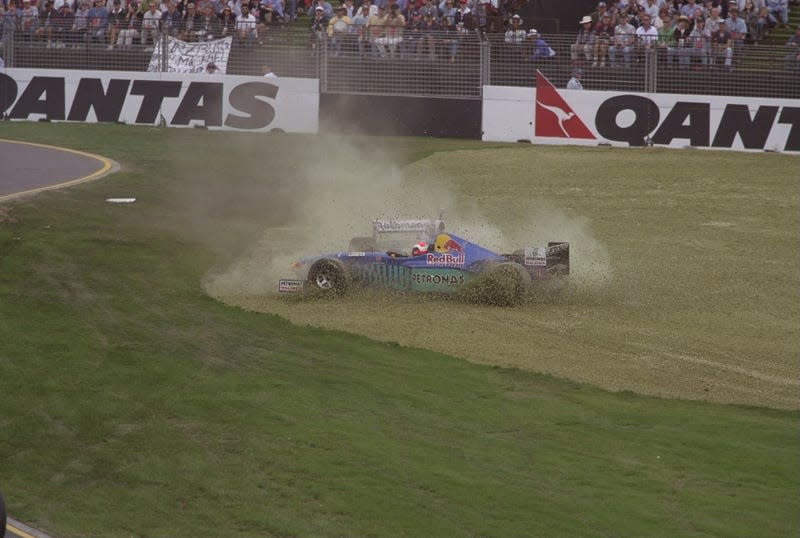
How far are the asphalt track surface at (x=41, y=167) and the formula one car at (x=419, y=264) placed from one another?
763cm

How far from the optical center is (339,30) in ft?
107

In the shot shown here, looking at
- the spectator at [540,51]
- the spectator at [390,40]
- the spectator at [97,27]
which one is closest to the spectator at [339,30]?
the spectator at [390,40]

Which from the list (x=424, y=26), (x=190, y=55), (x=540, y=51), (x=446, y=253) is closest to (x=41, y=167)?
(x=190, y=55)

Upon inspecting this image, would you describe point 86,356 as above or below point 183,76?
below

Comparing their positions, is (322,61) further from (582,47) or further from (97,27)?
(582,47)

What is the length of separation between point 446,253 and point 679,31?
17.5 metres

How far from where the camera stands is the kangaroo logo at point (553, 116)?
102 feet

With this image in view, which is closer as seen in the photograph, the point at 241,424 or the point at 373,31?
the point at 241,424

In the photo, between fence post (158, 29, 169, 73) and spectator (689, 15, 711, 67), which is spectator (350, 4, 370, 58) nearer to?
fence post (158, 29, 169, 73)

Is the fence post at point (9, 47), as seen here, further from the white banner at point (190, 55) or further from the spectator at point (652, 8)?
the spectator at point (652, 8)

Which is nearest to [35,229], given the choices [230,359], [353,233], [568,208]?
[353,233]

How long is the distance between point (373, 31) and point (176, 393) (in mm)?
21586

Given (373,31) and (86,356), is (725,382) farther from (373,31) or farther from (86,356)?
(373,31)

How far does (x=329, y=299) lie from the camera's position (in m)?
16.7
